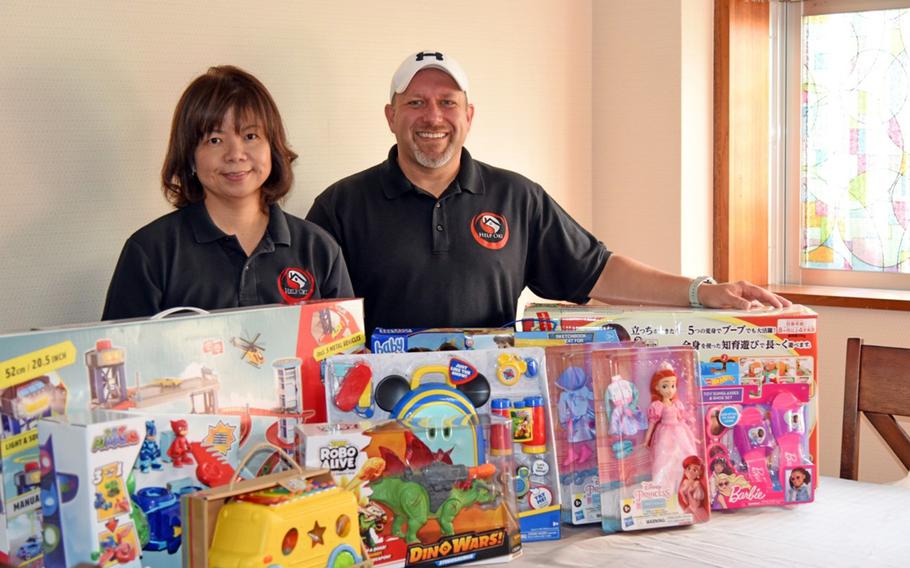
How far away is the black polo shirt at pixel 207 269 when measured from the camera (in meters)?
1.64

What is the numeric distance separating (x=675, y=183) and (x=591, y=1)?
70 centimetres

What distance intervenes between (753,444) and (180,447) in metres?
0.88

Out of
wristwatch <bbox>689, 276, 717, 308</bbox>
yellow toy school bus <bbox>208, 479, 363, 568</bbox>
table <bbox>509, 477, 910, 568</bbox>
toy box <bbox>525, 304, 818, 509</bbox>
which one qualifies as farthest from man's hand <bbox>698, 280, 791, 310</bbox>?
yellow toy school bus <bbox>208, 479, 363, 568</bbox>

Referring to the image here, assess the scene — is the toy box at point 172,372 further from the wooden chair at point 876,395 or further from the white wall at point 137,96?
the wooden chair at point 876,395

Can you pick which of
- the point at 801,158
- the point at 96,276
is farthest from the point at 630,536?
the point at 801,158

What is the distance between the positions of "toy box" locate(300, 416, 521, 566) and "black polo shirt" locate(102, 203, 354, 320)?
0.45m

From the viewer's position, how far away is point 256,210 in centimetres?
180

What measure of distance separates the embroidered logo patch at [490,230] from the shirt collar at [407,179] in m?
0.07

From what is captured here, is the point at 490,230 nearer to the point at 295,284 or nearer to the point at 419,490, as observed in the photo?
the point at 295,284

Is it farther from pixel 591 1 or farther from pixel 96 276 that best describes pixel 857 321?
pixel 96 276

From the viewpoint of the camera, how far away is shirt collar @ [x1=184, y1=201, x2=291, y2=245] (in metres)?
1.71

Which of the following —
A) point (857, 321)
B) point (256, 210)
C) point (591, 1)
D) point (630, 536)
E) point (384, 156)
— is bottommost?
point (630, 536)

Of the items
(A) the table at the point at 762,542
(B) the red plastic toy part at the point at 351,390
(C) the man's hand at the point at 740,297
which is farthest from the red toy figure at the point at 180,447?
(C) the man's hand at the point at 740,297

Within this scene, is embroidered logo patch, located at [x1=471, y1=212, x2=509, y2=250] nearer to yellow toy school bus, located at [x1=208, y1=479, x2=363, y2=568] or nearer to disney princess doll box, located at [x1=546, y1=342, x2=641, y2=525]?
disney princess doll box, located at [x1=546, y1=342, x2=641, y2=525]
